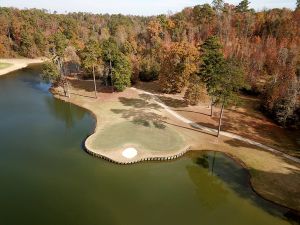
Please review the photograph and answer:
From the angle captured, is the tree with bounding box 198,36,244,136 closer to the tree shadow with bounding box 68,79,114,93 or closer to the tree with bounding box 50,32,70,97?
the tree shadow with bounding box 68,79,114,93

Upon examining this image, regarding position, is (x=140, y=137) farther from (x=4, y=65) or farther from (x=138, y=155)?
(x=4, y=65)

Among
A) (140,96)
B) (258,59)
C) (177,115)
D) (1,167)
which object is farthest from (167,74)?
(1,167)

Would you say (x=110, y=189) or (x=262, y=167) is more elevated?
(x=262, y=167)

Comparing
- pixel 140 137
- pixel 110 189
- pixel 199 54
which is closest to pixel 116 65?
pixel 199 54

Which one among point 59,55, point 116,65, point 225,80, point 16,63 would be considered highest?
point 59,55

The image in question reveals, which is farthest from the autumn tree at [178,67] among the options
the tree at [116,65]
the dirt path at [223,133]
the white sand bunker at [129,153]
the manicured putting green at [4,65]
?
the manicured putting green at [4,65]

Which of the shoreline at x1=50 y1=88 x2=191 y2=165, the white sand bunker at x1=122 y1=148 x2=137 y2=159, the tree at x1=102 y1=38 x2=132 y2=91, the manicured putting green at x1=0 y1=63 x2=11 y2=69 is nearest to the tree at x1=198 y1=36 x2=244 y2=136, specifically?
the shoreline at x1=50 y1=88 x2=191 y2=165
